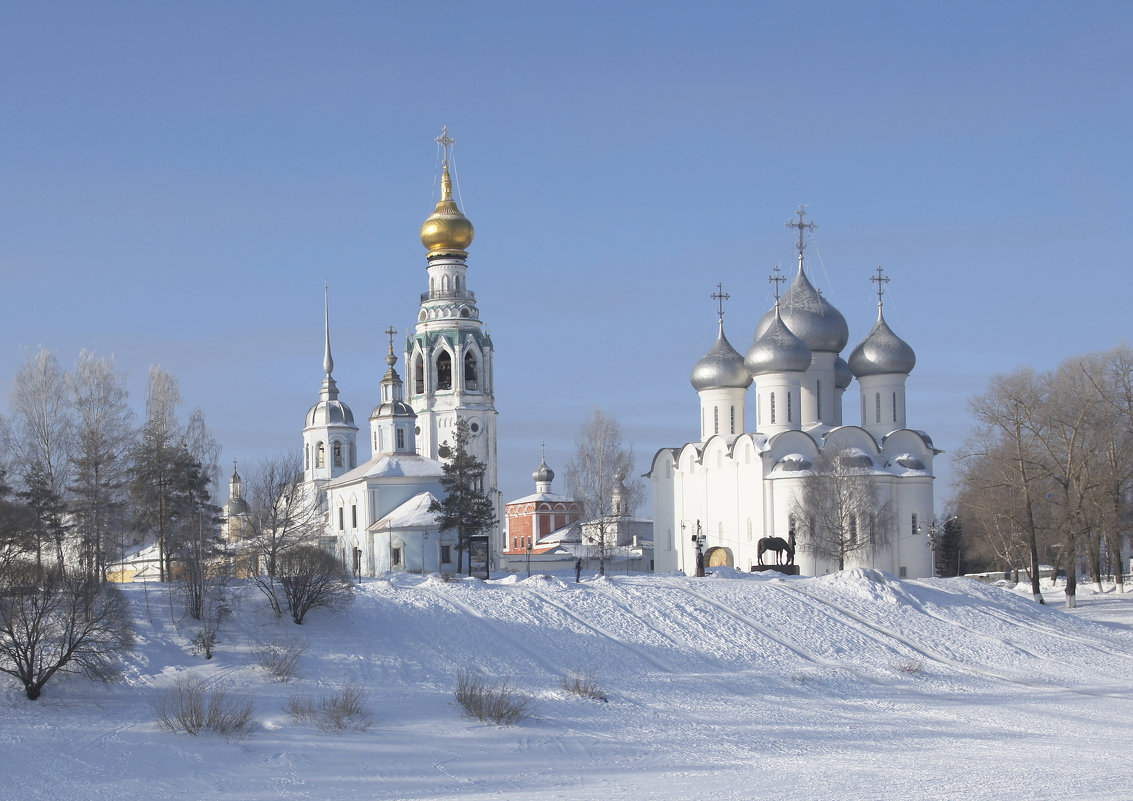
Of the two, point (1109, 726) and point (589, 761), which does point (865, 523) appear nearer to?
point (1109, 726)

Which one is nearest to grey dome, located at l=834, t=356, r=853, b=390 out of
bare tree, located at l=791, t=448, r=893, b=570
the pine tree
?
bare tree, located at l=791, t=448, r=893, b=570

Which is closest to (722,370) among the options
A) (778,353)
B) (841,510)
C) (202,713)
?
(778,353)

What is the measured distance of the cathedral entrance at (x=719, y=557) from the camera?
1802 inches

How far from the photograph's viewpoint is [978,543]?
5341 centimetres

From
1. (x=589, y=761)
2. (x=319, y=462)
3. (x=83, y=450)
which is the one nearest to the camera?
Answer: (x=589, y=761)

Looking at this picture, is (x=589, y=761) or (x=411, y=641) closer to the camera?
(x=589, y=761)

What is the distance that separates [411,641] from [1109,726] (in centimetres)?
1153

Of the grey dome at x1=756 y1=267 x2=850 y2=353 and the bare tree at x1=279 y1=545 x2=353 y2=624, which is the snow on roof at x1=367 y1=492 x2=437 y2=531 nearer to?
the grey dome at x1=756 y1=267 x2=850 y2=353

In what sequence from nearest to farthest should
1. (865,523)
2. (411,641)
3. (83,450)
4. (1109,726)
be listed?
(1109,726) < (411,641) < (83,450) < (865,523)

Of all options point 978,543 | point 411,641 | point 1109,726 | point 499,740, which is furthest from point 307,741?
point 978,543

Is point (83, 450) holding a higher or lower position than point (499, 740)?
higher

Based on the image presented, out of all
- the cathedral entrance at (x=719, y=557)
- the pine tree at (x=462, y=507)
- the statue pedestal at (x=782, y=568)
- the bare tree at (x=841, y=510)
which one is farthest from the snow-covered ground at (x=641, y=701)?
the cathedral entrance at (x=719, y=557)

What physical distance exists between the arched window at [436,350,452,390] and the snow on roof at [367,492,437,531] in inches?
545

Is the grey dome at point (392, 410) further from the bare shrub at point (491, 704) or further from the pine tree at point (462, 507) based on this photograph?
the bare shrub at point (491, 704)
